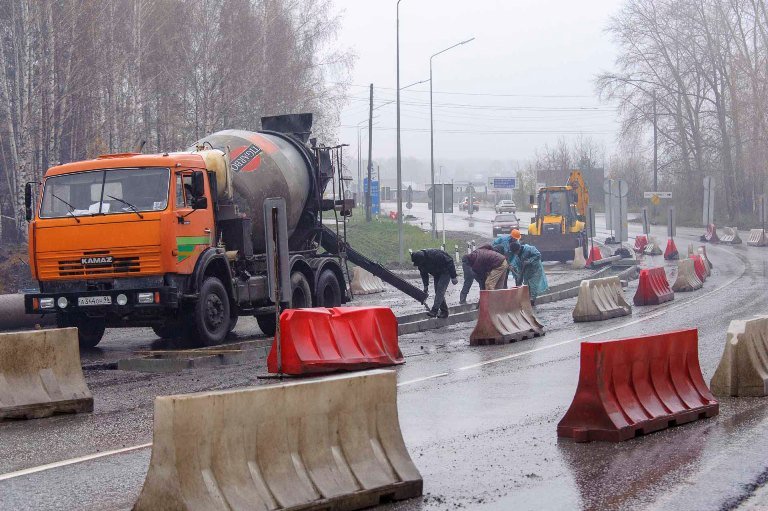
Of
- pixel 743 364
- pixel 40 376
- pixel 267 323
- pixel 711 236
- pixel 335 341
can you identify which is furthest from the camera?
pixel 711 236

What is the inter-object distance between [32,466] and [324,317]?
5.88 metres

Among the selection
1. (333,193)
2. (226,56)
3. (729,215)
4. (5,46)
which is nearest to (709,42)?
(729,215)

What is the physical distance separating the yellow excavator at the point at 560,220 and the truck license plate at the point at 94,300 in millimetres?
28206

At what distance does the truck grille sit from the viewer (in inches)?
638

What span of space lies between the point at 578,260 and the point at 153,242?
84.7 feet

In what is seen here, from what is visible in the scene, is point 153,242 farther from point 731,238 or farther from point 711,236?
point 711,236

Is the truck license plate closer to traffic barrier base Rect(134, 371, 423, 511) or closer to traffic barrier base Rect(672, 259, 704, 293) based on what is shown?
traffic barrier base Rect(134, 371, 423, 511)

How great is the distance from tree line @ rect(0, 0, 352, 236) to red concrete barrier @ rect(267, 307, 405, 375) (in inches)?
713

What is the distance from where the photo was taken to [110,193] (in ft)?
54.0

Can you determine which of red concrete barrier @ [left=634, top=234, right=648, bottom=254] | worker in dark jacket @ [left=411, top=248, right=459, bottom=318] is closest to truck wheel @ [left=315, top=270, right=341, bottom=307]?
worker in dark jacket @ [left=411, top=248, right=459, bottom=318]

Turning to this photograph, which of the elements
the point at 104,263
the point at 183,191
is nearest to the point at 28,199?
the point at 104,263

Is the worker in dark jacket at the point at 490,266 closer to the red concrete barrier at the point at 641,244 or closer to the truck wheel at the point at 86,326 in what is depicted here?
the truck wheel at the point at 86,326

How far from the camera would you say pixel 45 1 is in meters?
31.7

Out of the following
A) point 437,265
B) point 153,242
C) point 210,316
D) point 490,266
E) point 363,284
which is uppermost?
point 153,242
